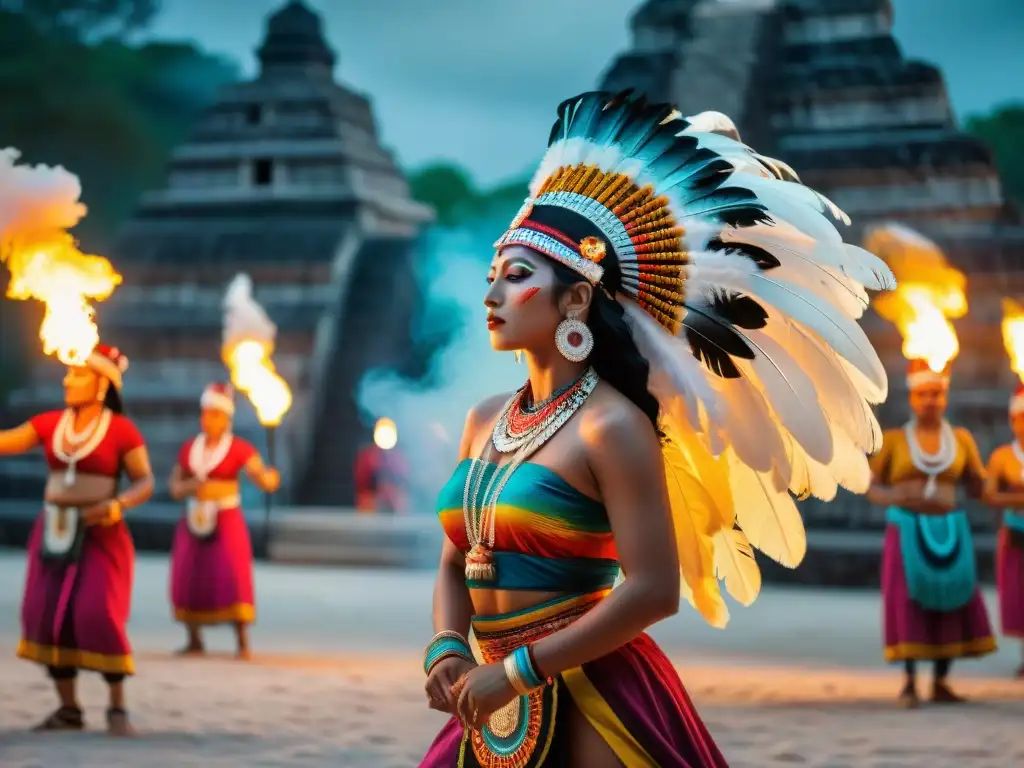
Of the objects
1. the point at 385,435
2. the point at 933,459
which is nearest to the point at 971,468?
the point at 933,459

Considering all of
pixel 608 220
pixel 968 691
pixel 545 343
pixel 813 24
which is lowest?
pixel 968 691

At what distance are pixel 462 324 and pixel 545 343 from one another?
59.5 feet

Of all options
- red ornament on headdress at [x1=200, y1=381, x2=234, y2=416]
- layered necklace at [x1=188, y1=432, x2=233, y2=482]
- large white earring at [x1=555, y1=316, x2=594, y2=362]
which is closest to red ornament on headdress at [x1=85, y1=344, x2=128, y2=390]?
layered necklace at [x1=188, y1=432, x2=233, y2=482]

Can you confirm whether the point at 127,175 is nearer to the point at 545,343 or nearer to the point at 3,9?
the point at 3,9

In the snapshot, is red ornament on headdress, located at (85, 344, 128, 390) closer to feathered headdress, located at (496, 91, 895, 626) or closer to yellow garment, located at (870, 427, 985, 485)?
yellow garment, located at (870, 427, 985, 485)

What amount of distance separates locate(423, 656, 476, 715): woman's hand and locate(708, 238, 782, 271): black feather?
100 centimetres

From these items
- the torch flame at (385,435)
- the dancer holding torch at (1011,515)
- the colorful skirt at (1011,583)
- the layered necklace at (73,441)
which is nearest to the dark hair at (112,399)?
the layered necklace at (73,441)

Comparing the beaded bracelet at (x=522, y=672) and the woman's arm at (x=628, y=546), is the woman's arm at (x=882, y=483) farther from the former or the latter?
the beaded bracelet at (x=522, y=672)

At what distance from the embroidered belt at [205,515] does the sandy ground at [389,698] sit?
30.2 inches

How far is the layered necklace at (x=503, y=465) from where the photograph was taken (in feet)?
10.6

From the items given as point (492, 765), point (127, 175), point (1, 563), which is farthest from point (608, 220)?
point (127, 175)

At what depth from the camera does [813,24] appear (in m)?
21.3

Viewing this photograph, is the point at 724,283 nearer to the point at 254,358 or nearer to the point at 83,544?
the point at 83,544

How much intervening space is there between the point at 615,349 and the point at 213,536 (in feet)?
22.5
